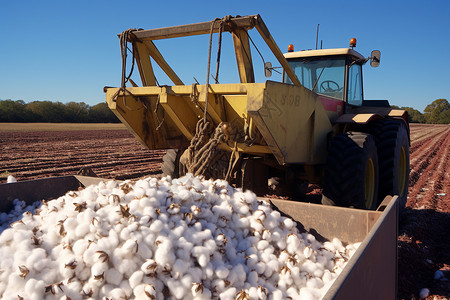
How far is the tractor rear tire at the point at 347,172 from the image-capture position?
3.27 metres

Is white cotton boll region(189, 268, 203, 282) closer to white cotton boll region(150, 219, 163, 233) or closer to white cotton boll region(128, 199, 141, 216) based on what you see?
white cotton boll region(150, 219, 163, 233)

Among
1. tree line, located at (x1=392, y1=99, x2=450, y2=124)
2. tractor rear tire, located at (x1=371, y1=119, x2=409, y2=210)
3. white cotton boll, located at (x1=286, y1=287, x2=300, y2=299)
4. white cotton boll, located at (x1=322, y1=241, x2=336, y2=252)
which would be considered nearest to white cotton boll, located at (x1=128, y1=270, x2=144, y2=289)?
white cotton boll, located at (x1=286, y1=287, x2=300, y2=299)

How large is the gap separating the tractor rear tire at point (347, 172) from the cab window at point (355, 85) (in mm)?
1293

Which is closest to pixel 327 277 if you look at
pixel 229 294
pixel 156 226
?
pixel 229 294

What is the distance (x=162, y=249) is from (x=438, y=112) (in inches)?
3735

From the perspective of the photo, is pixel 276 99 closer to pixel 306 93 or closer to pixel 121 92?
pixel 306 93

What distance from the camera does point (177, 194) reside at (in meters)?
2.32

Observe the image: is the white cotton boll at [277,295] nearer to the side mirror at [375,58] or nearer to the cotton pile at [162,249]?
the cotton pile at [162,249]

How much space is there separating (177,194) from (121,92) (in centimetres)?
161

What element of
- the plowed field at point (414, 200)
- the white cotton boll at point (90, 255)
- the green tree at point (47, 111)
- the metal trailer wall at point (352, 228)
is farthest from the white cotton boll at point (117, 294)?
the green tree at point (47, 111)

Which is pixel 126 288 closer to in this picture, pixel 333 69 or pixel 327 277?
pixel 327 277

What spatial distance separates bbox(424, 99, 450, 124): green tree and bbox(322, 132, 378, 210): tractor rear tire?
3313 inches

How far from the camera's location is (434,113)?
80188 millimetres

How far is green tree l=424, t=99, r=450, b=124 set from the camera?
75800 mm
